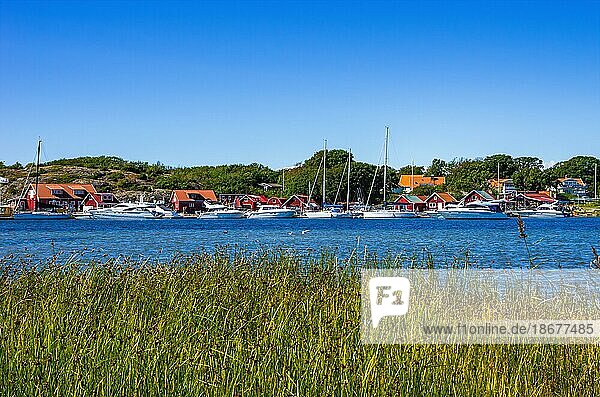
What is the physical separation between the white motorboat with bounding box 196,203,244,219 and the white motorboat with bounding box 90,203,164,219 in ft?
19.3

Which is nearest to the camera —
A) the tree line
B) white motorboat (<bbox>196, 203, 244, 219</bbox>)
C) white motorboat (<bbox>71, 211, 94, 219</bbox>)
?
white motorboat (<bbox>71, 211, 94, 219</bbox>)

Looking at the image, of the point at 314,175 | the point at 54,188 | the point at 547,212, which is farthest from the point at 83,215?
the point at 547,212

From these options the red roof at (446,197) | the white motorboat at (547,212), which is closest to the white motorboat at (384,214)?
the white motorboat at (547,212)

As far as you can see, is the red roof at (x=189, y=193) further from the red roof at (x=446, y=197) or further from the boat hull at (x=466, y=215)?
the boat hull at (x=466, y=215)

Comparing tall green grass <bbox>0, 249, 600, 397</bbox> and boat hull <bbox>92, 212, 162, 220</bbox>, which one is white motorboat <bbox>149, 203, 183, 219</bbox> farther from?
tall green grass <bbox>0, 249, 600, 397</bbox>

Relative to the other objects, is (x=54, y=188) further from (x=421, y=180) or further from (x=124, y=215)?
(x=421, y=180)

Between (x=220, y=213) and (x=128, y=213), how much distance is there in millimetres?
9863

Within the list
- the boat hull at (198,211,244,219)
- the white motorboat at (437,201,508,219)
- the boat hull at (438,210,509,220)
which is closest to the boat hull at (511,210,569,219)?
the white motorboat at (437,201,508,219)

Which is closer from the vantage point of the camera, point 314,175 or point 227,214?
point 227,214

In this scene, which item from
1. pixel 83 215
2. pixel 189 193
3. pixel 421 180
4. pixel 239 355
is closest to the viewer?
pixel 239 355

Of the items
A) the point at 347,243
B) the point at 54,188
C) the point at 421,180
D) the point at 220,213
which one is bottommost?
the point at 347,243

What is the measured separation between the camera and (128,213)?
265ft

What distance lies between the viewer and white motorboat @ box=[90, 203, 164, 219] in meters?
80.1

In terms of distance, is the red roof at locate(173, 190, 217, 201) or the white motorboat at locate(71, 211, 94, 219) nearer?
the white motorboat at locate(71, 211, 94, 219)
